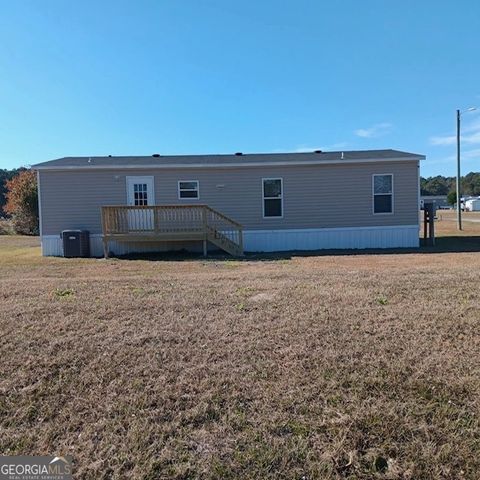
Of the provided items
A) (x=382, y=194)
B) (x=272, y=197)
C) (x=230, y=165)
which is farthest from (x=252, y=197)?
(x=382, y=194)

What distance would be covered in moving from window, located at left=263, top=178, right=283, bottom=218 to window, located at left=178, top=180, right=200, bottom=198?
2.35 meters

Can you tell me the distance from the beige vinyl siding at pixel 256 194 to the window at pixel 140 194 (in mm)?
336

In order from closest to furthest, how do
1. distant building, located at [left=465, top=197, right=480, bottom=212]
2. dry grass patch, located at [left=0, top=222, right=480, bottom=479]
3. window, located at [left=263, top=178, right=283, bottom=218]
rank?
dry grass patch, located at [left=0, top=222, right=480, bottom=479], window, located at [left=263, top=178, right=283, bottom=218], distant building, located at [left=465, top=197, right=480, bottom=212]

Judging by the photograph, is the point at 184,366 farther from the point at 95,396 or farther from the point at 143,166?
the point at 143,166

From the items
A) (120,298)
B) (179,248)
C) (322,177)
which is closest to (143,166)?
(179,248)

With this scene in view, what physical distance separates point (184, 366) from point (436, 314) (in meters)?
Answer: 2.80

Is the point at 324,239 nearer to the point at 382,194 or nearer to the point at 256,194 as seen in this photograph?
the point at 382,194

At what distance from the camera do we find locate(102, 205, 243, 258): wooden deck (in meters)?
12.5

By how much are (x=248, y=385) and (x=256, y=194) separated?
1134cm

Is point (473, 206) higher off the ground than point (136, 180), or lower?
higher

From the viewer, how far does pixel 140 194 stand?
13.9 metres

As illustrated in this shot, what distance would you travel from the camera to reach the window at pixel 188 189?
45.7ft

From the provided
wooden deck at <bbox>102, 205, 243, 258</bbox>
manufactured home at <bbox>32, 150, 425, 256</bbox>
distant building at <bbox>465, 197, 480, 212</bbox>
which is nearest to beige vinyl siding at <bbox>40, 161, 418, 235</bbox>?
manufactured home at <bbox>32, 150, 425, 256</bbox>

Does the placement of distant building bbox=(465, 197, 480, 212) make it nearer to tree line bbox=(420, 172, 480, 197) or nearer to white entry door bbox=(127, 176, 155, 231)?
tree line bbox=(420, 172, 480, 197)
